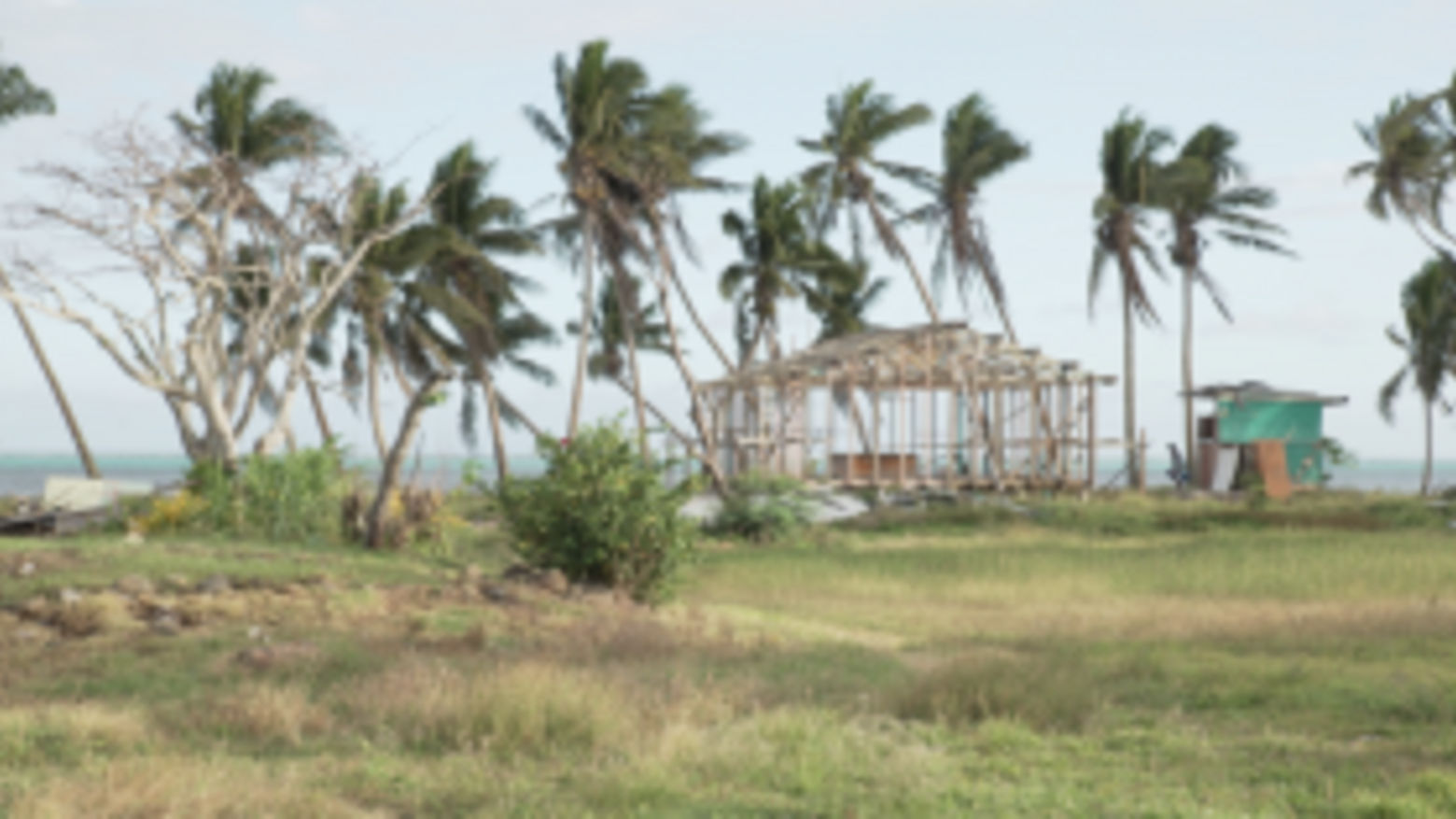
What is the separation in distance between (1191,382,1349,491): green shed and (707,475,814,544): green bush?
46.0ft

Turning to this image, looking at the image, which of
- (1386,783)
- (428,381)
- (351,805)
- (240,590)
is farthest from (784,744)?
(428,381)

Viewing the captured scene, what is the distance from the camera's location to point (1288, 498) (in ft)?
93.6

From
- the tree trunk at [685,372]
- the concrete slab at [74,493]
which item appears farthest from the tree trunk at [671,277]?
the concrete slab at [74,493]

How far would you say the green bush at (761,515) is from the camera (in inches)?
905

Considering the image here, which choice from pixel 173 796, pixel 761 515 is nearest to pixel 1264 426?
pixel 761 515

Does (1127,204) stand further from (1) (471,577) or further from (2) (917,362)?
(1) (471,577)

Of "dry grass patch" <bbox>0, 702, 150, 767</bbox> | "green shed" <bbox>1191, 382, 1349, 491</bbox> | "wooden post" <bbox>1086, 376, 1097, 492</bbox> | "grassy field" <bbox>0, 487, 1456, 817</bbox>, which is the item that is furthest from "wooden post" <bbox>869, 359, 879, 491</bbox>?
"dry grass patch" <bbox>0, 702, 150, 767</bbox>

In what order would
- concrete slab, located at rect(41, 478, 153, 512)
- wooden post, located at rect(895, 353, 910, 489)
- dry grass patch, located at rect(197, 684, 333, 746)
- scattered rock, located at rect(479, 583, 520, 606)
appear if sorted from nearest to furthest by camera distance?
dry grass patch, located at rect(197, 684, 333, 746) < scattered rock, located at rect(479, 583, 520, 606) < concrete slab, located at rect(41, 478, 153, 512) < wooden post, located at rect(895, 353, 910, 489)

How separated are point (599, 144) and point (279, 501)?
1699 centimetres

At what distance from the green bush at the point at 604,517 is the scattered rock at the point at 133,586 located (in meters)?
3.26

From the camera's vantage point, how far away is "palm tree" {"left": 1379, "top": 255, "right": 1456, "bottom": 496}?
38.5m

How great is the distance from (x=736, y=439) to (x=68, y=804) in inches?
1026

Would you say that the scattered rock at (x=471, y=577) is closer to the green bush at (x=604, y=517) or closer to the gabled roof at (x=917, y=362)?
the green bush at (x=604, y=517)

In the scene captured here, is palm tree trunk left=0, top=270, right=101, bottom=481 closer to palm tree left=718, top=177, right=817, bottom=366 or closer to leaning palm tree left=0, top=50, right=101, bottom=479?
leaning palm tree left=0, top=50, right=101, bottom=479
